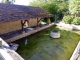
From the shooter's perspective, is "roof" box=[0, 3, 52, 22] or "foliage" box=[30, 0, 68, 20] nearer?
"roof" box=[0, 3, 52, 22]

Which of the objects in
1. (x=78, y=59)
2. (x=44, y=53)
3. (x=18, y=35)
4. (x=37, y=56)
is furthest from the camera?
(x=18, y=35)

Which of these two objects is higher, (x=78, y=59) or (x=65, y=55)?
(x=78, y=59)

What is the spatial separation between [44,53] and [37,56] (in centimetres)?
103

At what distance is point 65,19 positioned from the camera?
83.8ft

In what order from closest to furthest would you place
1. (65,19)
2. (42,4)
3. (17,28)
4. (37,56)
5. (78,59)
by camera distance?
(78,59) → (37,56) → (17,28) → (65,19) → (42,4)

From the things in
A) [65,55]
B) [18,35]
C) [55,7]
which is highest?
[55,7]

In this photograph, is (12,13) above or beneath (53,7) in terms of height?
beneath

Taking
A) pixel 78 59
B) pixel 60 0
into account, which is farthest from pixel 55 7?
pixel 78 59

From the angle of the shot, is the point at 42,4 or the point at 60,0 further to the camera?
the point at 60,0

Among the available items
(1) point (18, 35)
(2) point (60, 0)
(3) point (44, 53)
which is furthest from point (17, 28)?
(2) point (60, 0)

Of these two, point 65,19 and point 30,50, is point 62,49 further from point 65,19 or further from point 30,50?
point 65,19

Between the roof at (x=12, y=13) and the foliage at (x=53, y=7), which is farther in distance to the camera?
the foliage at (x=53, y=7)

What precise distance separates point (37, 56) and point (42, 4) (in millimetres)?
21334

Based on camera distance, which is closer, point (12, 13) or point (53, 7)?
point (12, 13)
